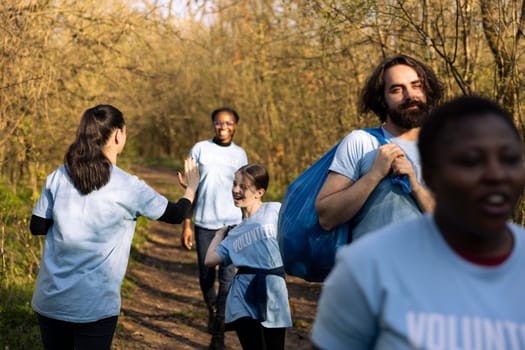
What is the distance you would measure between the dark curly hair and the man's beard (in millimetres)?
101

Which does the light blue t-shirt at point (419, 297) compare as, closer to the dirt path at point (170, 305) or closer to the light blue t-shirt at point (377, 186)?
the light blue t-shirt at point (377, 186)

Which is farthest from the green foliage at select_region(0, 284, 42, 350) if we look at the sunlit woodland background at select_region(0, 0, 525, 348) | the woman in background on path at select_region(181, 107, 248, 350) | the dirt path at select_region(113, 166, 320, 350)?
the woman in background on path at select_region(181, 107, 248, 350)

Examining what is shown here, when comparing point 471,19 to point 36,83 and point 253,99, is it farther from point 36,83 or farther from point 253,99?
point 253,99

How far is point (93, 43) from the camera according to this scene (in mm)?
10477

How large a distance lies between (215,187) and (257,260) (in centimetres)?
256

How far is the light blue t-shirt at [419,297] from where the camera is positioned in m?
1.78

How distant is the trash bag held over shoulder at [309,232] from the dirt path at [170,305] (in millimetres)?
3444

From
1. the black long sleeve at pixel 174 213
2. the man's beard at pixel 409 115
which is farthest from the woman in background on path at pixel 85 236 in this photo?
the man's beard at pixel 409 115

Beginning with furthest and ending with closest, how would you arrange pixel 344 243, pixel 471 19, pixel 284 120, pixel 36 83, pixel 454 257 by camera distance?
pixel 284 120 < pixel 36 83 < pixel 471 19 < pixel 344 243 < pixel 454 257

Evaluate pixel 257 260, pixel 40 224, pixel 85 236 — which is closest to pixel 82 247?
pixel 85 236

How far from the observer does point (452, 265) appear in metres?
1.82

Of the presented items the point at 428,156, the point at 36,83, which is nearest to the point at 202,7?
the point at 36,83

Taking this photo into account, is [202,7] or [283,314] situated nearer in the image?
[283,314]

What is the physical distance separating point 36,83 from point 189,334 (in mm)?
3757
